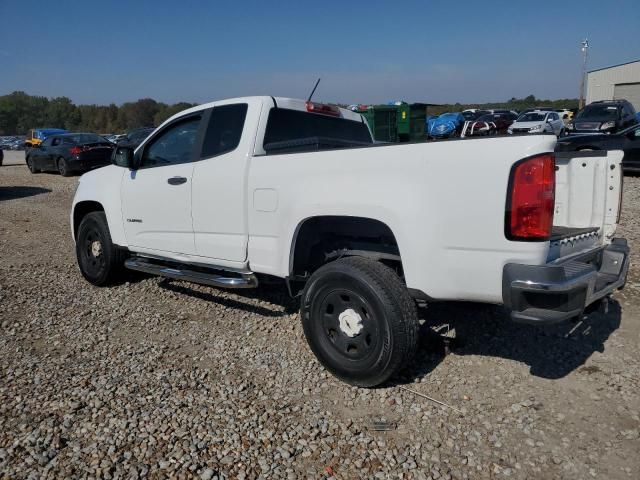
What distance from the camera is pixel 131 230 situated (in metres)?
5.05

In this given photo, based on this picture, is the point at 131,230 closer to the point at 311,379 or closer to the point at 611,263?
the point at 311,379

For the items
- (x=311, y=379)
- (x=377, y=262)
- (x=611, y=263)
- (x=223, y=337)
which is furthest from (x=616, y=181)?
(x=223, y=337)

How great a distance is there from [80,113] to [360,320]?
87.0 metres

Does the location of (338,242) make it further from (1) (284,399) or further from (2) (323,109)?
(2) (323,109)

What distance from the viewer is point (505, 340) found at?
13.3ft

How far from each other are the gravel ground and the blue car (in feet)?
62.8

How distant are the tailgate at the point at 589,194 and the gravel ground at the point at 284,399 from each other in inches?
35.7

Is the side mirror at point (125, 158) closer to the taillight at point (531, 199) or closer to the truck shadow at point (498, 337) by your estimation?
the truck shadow at point (498, 337)

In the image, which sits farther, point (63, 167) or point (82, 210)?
point (63, 167)

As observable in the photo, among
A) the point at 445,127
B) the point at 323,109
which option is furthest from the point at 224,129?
the point at 445,127

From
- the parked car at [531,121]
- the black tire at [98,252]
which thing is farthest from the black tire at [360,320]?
the parked car at [531,121]

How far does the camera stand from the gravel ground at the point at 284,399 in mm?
2609

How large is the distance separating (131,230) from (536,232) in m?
3.89

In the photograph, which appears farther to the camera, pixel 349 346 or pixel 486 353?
pixel 486 353
